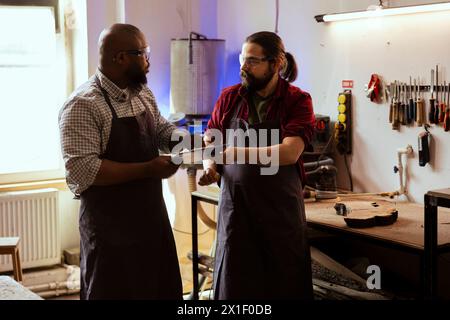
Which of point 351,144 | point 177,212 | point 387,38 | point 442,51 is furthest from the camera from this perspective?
point 177,212

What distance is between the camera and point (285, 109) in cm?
277

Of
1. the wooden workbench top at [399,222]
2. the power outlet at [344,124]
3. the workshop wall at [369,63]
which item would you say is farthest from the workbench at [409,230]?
the power outlet at [344,124]

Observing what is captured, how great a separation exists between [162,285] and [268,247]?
0.45m

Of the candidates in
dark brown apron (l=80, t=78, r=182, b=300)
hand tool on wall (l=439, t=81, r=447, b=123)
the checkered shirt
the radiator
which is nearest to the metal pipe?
hand tool on wall (l=439, t=81, r=447, b=123)

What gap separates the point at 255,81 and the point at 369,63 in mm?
1046

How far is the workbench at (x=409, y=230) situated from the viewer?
258cm

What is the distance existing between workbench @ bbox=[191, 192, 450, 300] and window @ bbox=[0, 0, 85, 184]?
1548 millimetres

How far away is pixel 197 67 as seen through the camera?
4301 millimetres

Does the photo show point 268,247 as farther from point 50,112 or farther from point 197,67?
point 50,112

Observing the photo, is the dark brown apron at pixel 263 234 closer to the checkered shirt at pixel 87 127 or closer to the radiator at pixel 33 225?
the checkered shirt at pixel 87 127

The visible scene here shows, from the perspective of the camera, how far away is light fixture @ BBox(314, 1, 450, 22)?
3.18 meters

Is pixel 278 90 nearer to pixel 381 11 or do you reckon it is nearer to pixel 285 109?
pixel 285 109

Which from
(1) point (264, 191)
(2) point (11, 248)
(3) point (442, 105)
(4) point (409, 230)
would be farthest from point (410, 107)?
(2) point (11, 248)
